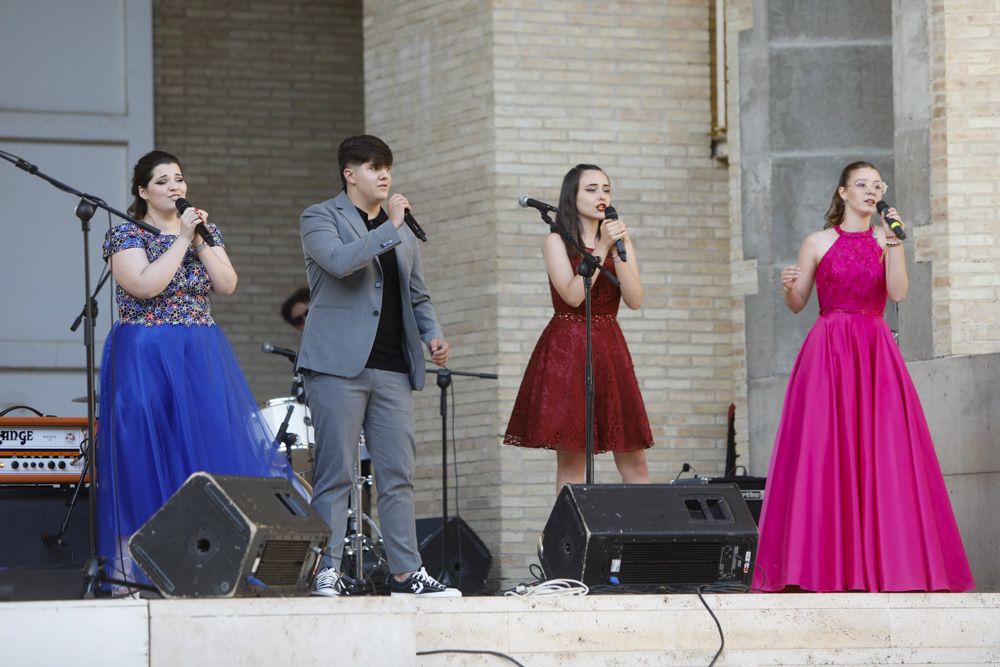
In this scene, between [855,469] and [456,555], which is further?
[456,555]

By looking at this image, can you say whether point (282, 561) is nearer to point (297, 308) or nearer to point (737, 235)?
point (737, 235)

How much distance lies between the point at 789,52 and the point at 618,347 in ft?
10.6

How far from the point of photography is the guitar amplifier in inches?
243

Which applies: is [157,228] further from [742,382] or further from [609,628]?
[742,382]

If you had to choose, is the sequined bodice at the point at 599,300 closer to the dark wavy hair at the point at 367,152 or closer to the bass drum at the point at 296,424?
the dark wavy hair at the point at 367,152

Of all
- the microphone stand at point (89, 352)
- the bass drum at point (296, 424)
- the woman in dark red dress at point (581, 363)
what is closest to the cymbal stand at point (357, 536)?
the bass drum at point (296, 424)

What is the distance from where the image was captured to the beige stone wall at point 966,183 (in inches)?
298

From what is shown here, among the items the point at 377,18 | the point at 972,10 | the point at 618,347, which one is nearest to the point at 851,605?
the point at 618,347

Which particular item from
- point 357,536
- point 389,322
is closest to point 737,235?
point 357,536

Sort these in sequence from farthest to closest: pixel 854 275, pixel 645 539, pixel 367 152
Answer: pixel 854 275, pixel 367 152, pixel 645 539

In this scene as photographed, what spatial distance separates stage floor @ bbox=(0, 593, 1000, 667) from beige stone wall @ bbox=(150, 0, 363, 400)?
7203 mm

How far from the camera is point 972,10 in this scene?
768cm

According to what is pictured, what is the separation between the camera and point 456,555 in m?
8.58

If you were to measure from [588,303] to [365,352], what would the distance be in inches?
32.3
